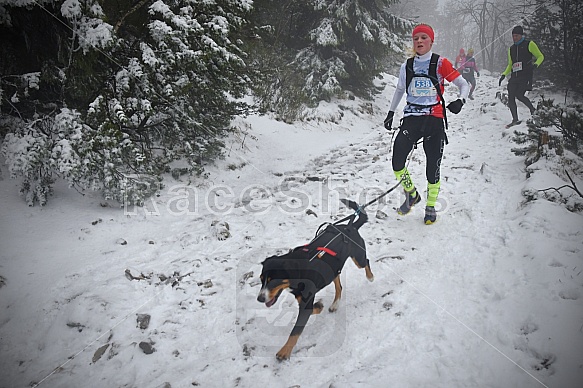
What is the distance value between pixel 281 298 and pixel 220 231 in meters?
1.63

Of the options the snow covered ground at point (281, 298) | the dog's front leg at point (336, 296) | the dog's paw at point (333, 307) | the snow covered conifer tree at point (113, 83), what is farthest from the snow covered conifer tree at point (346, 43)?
the dog's paw at point (333, 307)

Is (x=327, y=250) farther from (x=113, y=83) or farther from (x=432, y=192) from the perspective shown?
(x=113, y=83)

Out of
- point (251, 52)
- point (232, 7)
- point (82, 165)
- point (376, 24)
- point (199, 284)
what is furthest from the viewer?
point (376, 24)

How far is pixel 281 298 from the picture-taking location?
10.9 ft

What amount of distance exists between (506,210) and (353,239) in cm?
Answer: 299

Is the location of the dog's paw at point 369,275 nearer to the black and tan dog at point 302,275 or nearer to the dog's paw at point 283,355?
the black and tan dog at point 302,275

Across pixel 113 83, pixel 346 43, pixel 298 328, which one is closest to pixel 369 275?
pixel 298 328

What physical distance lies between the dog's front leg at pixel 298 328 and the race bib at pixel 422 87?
11.1 ft

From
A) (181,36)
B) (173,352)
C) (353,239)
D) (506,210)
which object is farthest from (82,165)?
(506,210)

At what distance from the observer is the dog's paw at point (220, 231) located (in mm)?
4434

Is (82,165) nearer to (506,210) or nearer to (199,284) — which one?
(199,284)

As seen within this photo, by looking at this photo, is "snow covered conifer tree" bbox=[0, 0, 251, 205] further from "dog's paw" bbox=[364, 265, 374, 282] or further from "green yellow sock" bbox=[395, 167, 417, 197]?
"dog's paw" bbox=[364, 265, 374, 282]

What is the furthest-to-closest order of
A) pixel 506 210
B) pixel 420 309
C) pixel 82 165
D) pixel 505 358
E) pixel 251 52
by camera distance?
pixel 251 52, pixel 506 210, pixel 82 165, pixel 420 309, pixel 505 358

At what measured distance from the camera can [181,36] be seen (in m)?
4.19
